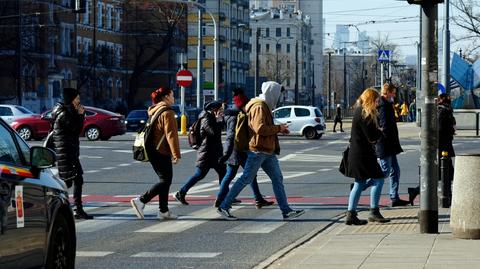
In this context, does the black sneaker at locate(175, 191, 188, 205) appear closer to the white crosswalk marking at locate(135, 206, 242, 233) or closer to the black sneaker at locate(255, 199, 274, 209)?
the white crosswalk marking at locate(135, 206, 242, 233)

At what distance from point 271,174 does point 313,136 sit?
3486 centimetres

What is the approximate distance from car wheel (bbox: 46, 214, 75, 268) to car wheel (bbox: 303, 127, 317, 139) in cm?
4108

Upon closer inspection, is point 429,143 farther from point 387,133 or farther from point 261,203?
point 261,203

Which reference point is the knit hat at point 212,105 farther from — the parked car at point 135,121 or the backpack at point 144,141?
the parked car at point 135,121

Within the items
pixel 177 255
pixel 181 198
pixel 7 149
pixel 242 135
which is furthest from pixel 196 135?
pixel 7 149

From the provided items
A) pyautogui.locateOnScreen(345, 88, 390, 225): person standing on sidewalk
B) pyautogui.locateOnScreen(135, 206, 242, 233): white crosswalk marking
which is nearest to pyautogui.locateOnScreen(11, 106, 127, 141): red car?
pyautogui.locateOnScreen(135, 206, 242, 233): white crosswalk marking

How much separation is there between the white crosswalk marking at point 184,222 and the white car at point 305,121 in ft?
109

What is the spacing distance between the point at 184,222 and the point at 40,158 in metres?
7.14

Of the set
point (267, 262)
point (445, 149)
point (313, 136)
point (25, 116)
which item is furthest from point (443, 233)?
point (313, 136)

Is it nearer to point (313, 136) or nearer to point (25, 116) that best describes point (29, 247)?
point (25, 116)

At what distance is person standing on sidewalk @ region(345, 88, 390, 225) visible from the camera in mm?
14008

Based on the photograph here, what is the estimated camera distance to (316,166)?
96.7 feet

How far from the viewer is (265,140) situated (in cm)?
1492

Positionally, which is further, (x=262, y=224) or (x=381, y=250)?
(x=262, y=224)
